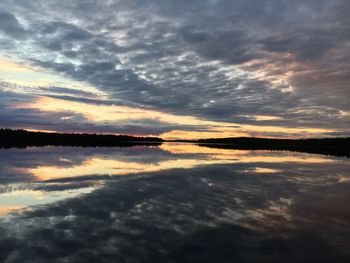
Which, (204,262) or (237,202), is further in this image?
(237,202)

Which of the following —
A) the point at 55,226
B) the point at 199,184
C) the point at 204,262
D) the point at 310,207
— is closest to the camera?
the point at 204,262

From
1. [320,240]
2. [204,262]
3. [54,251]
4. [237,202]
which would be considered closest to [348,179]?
[237,202]

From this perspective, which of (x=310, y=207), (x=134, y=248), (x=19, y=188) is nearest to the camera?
(x=134, y=248)

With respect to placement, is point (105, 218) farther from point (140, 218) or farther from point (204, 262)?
point (204, 262)

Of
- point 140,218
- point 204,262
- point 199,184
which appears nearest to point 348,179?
point 199,184

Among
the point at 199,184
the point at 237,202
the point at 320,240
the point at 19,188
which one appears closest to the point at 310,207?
the point at 237,202

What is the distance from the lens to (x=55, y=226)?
12.7m

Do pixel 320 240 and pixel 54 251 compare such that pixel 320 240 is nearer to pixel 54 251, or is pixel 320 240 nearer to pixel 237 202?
pixel 237 202

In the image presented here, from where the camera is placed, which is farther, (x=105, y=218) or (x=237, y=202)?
(x=237, y=202)

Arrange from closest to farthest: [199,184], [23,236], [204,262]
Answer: [204,262]
[23,236]
[199,184]

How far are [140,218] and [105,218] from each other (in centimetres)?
143

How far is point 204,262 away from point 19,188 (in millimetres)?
14585

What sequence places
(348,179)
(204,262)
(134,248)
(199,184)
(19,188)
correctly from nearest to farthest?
(204,262) < (134,248) < (19,188) < (199,184) < (348,179)

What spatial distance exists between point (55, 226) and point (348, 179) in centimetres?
2487
